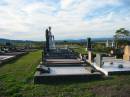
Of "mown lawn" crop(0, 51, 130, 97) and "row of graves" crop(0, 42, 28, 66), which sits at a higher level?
"row of graves" crop(0, 42, 28, 66)

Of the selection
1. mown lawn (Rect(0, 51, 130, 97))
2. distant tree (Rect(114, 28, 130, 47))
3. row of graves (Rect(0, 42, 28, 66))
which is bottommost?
mown lawn (Rect(0, 51, 130, 97))

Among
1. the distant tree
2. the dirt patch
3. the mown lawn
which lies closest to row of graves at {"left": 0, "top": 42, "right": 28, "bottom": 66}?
the mown lawn

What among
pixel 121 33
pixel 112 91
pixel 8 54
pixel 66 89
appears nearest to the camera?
pixel 112 91

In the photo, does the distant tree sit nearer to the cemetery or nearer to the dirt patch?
the cemetery

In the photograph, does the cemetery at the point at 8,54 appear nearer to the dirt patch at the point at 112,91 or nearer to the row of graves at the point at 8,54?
the row of graves at the point at 8,54

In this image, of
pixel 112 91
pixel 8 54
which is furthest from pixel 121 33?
pixel 112 91

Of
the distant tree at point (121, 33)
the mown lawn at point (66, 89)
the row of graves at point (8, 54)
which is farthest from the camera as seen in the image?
the distant tree at point (121, 33)

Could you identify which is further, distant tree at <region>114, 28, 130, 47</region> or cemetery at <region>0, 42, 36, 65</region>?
distant tree at <region>114, 28, 130, 47</region>

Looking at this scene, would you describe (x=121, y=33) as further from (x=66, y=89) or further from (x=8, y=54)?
(x=66, y=89)

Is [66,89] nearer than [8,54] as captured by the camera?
Yes

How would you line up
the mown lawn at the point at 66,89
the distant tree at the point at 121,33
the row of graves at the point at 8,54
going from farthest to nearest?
the distant tree at the point at 121,33
the row of graves at the point at 8,54
the mown lawn at the point at 66,89

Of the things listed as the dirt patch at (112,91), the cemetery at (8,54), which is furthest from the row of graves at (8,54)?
the dirt patch at (112,91)

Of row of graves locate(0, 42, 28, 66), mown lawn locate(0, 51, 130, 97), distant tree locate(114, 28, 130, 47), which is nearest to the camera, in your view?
mown lawn locate(0, 51, 130, 97)

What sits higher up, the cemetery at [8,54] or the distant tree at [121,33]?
the distant tree at [121,33]
